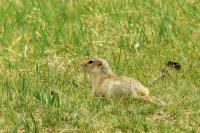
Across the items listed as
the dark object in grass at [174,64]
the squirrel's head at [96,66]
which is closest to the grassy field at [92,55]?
the dark object in grass at [174,64]

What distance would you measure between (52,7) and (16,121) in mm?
4221

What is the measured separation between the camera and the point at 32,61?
8.52m

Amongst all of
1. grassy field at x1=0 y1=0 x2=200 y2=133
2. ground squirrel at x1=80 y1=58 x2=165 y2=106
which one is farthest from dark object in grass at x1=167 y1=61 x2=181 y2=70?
ground squirrel at x1=80 y1=58 x2=165 y2=106

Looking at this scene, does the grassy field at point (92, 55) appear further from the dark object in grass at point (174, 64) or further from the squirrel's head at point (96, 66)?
the squirrel's head at point (96, 66)

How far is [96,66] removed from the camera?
25.2ft

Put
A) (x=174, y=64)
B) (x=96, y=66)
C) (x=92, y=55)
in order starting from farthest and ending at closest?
(x=92, y=55)
(x=174, y=64)
(x=96, y=66)

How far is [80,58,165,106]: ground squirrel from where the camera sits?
7.02 meters

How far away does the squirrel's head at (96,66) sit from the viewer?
755cm

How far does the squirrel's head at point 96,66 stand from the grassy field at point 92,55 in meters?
0.18

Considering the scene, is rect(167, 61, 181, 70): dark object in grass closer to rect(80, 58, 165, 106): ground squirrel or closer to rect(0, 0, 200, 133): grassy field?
rect(0, 0, 200, 133): grassy field

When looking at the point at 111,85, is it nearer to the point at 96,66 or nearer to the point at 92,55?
the point at 96,66

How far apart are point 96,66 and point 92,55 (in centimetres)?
101

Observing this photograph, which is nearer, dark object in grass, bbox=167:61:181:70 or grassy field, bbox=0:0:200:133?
grassy field, bbox=0:0:200:133

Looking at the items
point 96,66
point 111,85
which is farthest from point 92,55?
point 111,85
